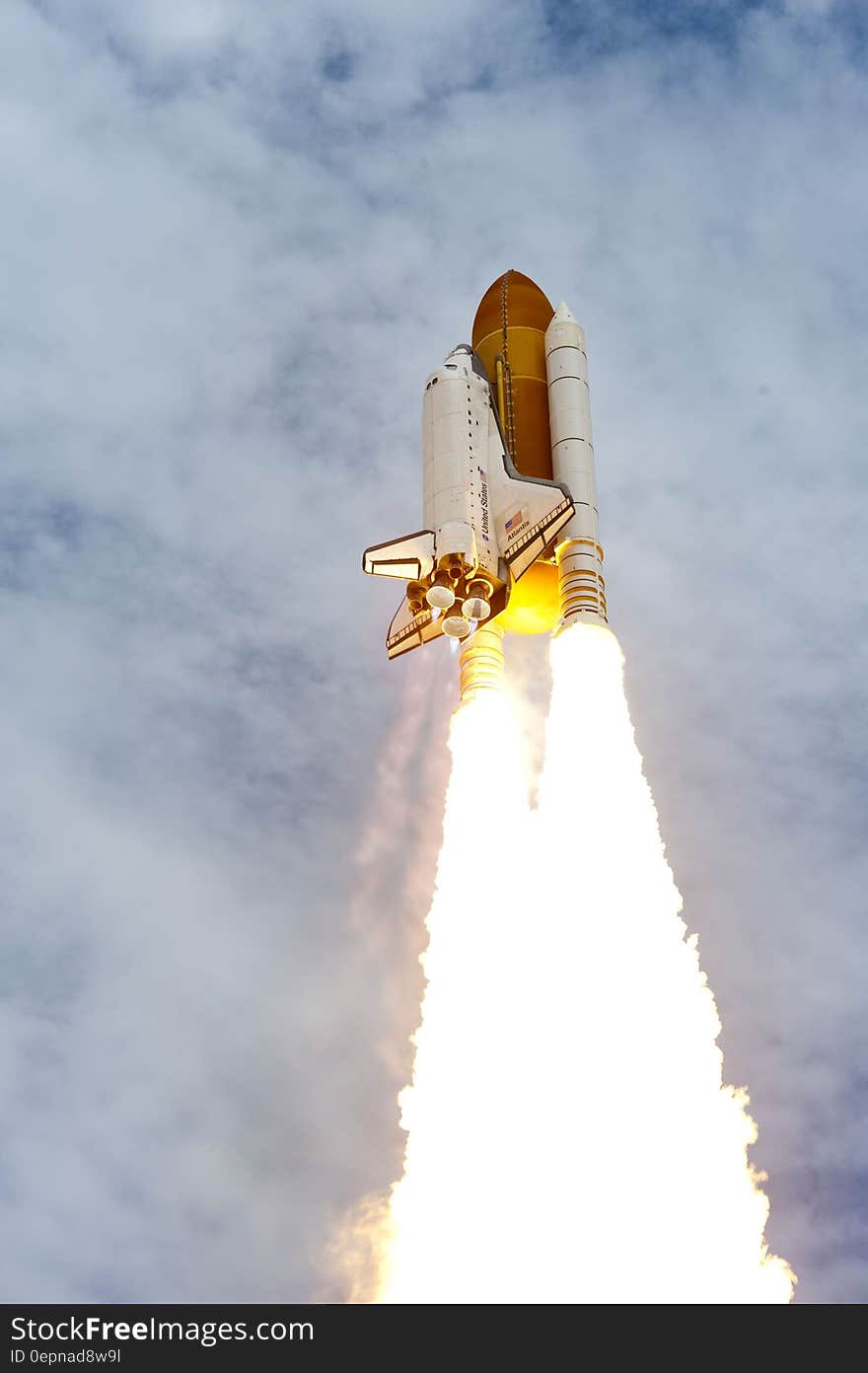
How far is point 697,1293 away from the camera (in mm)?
17609

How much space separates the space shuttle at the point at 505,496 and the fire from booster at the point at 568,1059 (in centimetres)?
169

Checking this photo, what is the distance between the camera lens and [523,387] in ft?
83.7

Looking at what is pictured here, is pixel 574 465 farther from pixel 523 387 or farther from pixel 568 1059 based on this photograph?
pixel 568 1059

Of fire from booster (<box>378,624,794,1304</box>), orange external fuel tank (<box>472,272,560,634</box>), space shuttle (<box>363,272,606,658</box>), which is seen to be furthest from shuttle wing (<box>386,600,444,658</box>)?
fire from booster (<box>378,624,794,1304</box>)

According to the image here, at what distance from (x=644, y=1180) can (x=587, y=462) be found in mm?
12592

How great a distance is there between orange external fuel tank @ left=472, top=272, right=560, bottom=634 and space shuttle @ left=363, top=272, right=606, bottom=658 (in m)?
0.03

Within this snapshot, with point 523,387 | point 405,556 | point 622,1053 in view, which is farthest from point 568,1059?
point 523,387

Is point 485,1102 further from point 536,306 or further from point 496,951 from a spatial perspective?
point 536,306

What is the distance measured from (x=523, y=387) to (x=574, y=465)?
7.83 ft

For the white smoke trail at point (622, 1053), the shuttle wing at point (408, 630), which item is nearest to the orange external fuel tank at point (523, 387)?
the shuttle wing at point (408, 630)

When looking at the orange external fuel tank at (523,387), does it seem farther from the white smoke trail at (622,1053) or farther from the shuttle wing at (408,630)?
the white smoke trail at (622,1053)

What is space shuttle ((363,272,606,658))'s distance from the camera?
22.1m

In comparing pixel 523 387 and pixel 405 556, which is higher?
pixel 523 387

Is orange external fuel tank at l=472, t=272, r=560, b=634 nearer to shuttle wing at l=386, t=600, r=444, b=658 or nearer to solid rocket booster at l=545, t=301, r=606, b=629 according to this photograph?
solid rocket booster at l=545, t=301, r=606, b=629
